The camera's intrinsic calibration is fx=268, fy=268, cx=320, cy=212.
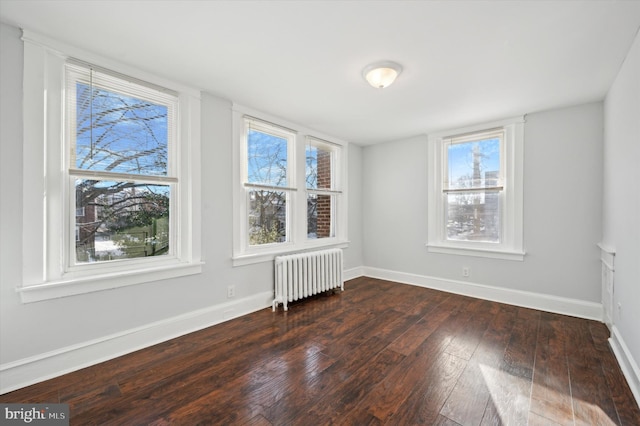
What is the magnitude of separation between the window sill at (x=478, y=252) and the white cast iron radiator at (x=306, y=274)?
1.50m

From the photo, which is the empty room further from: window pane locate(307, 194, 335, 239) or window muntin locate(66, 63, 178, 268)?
window pane locate(307, 194, 335, 239)

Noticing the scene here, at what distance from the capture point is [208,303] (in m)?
2.85

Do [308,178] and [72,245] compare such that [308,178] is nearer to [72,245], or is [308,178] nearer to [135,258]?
[135,258]

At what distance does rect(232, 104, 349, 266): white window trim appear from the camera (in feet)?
10.2

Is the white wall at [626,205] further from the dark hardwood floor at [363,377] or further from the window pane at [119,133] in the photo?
the window pane at [119,133]

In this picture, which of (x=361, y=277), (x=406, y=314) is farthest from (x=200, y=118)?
(x=361, y=277)

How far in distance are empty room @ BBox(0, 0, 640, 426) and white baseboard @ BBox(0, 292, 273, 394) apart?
15 mm

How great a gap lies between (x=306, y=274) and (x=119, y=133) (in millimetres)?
2523

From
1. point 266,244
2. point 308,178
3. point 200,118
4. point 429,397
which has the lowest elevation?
point 429,397

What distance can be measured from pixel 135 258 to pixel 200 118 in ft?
4.94

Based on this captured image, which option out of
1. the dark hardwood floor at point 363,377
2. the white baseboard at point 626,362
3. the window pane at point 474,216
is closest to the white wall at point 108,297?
the dark hardwood floor at point 363,377

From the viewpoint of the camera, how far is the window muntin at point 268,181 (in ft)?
11.0

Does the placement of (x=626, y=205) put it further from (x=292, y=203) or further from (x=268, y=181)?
(x=268, y=181)

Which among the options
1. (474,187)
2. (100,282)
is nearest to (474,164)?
(474,187)
